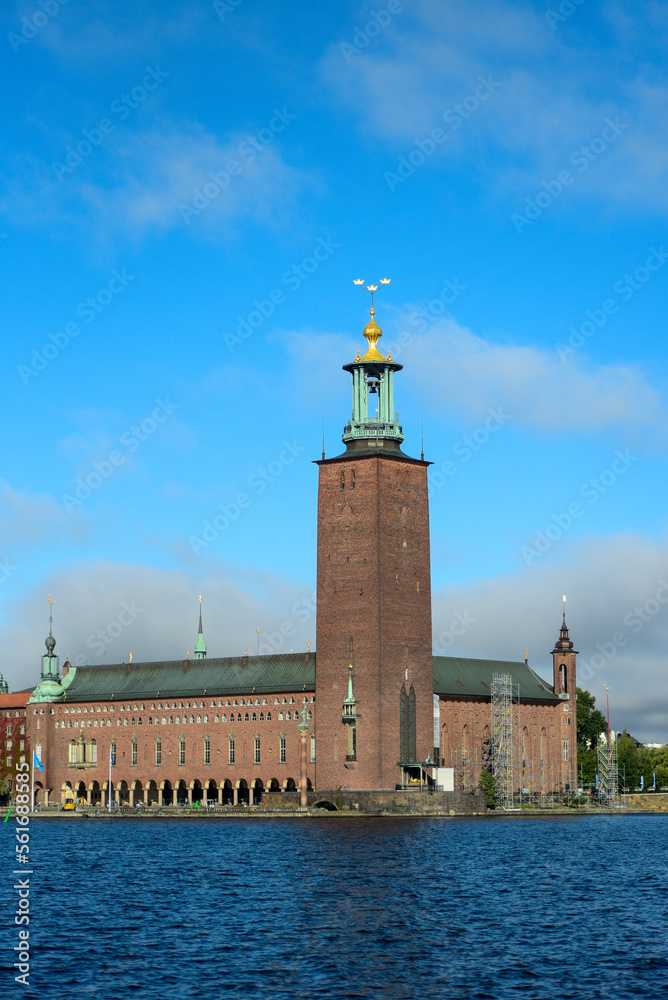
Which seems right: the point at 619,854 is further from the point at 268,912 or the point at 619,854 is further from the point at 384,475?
the point at 384,475

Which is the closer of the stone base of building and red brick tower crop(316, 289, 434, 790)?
the stone base of building

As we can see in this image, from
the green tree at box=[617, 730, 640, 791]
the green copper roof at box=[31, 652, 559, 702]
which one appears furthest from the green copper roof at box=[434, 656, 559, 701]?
the green tree at box=[617, 730, 640, 791]

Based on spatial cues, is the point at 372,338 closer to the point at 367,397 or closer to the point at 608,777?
the point at 367,397

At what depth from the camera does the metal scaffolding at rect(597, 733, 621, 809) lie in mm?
143375

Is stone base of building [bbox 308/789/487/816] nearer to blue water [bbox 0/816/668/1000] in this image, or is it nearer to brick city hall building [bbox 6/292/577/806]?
brick city hall building [bbox 6/292/577/806]

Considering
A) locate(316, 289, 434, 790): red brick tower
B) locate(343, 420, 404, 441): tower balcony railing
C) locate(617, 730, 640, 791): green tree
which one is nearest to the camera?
locate(316, 289, 434, 790): red brick tower

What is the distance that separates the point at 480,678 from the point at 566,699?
11919 millimetres

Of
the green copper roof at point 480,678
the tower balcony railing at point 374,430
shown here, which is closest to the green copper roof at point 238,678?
the green copper roof at point 480,678

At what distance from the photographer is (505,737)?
137 m

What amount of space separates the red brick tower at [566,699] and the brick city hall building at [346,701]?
149 millimetres

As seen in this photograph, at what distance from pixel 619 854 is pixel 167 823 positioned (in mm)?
44707

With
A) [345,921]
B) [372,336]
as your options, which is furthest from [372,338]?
[345,921]

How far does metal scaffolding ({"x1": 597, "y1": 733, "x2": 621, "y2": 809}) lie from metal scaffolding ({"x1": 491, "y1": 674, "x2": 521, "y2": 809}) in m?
9.99

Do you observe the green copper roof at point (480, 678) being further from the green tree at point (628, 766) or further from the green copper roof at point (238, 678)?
the green tree at point (628, 766)
